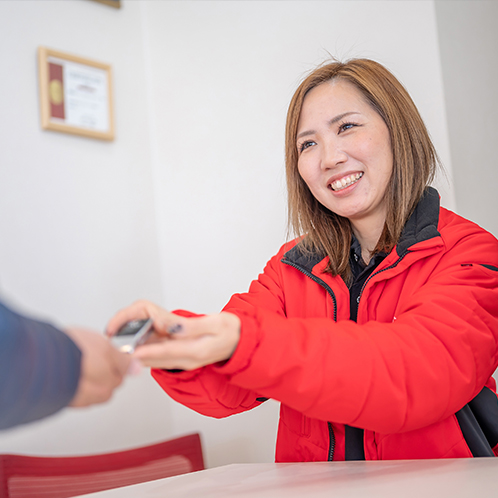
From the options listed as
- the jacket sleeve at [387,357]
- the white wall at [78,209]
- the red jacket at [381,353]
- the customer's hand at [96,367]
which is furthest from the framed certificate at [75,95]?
the customer's hand at [96,367]

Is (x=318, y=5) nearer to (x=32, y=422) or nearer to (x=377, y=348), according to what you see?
(x=377, y=348)

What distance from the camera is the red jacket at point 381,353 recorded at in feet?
2.16

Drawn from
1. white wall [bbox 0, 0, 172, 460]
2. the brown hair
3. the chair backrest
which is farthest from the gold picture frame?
the chair backrest

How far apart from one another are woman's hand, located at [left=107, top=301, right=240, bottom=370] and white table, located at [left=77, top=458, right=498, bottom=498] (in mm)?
221

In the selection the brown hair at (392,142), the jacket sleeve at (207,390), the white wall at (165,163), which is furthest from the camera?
the white wall at (165,163)

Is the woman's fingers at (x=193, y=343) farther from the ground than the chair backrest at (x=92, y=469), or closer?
farther from the ground

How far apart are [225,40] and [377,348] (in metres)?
1.47

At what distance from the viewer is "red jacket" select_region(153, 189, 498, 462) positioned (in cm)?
66

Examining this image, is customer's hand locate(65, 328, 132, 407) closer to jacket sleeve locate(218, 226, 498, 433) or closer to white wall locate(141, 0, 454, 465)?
jacket sleeve locate(218, 226, 498, 433)

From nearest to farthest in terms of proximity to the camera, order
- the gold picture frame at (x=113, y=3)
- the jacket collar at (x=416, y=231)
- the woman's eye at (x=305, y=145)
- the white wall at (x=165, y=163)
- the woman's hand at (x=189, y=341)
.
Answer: the woman's hand at (x=189, y=341)
the jacket collar at (x=416, y=231)
the woman's eye at (x=305, y=145)
the white wall at (x=165, y=163)
the gold picture frame at (x=113, y=3)

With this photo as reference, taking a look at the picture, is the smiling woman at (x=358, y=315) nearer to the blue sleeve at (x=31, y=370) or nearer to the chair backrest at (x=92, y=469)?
the blue sleeve at (x=31, y=370)

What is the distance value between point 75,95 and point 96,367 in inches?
57.1

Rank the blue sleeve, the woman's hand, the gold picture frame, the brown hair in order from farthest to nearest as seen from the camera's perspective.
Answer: the gold picture frame < the brown hair < the woman's hand < the blue sleeve

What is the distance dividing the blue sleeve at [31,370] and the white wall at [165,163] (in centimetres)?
110
